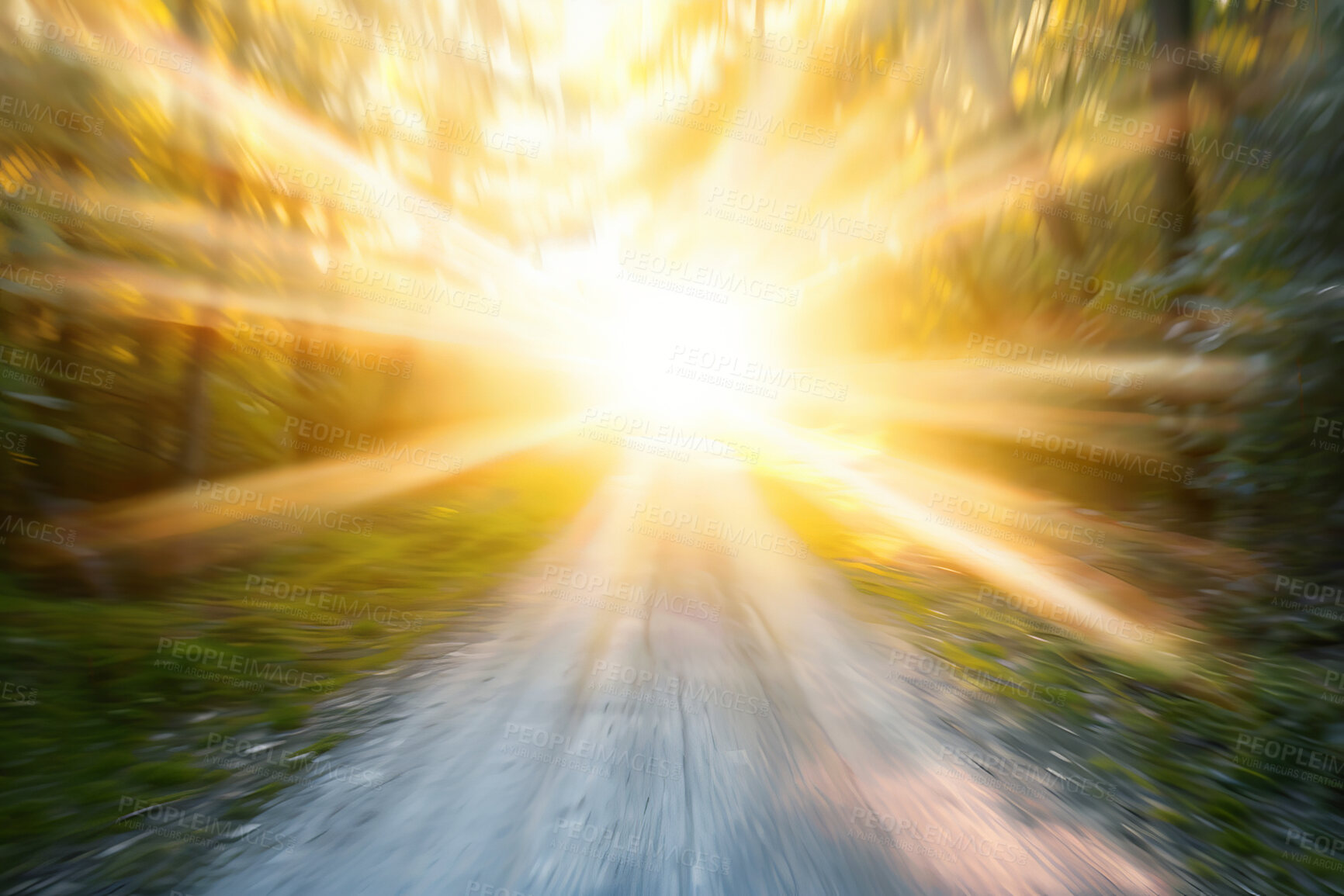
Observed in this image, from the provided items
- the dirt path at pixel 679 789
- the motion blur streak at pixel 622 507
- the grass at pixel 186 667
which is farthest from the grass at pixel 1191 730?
the grass at pixel 186 667

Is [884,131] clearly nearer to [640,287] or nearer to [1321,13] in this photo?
[1321,13]

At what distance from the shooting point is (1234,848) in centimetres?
238

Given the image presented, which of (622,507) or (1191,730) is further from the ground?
(622,507)

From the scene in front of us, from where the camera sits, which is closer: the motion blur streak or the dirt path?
the dirt path

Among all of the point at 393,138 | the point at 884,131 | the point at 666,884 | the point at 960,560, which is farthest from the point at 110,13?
the point at 884,131

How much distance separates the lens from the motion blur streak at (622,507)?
7.23 ft

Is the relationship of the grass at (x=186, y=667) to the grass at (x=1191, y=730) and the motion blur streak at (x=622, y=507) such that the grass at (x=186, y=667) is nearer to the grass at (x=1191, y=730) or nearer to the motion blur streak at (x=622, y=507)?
the motion blur streak at (x=622, y=507)

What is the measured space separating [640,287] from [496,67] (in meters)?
9.98

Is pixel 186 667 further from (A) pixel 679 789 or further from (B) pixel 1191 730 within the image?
(B) pixel 1191 730

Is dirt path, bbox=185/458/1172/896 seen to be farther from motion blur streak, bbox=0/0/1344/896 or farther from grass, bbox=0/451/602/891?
grass, bbox=0/451/602/891

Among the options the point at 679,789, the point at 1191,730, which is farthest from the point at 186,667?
the point at 1191,730

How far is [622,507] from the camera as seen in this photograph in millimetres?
7484

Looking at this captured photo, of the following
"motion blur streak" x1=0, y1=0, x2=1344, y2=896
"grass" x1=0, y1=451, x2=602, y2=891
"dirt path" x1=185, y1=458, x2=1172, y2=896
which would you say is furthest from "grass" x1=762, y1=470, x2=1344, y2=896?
"grass" x1=0, y1=451, x2=602, y2=891

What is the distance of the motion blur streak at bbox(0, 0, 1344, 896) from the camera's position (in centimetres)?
221
